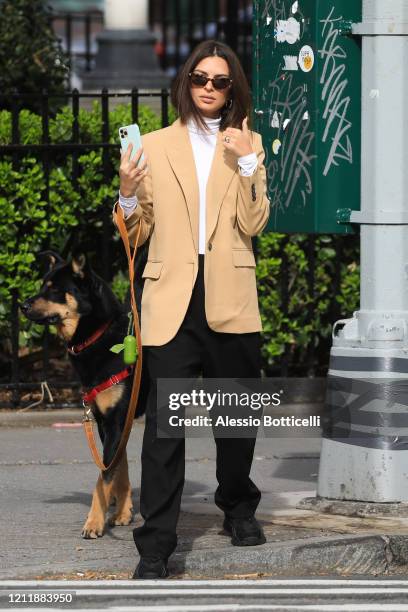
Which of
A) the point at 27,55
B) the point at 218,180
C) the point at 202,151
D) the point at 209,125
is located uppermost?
the point at 27,55

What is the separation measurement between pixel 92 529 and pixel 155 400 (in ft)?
3.05

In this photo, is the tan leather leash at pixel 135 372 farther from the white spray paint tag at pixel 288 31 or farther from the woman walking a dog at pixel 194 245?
the white spray paint tag at pixel 288 31

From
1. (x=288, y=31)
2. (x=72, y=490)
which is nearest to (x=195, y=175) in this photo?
(x=288, y=31)

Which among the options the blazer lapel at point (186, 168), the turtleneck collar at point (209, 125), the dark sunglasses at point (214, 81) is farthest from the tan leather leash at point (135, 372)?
the dark sunglasses at point (214, 81)

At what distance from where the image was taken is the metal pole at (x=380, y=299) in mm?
6914

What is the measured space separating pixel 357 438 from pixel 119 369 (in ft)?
3.64

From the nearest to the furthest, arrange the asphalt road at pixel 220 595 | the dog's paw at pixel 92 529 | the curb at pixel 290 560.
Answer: the asphalt road at pixel 220 595
the curb at pixel 290 560
the dog's paw at pixel 92 529

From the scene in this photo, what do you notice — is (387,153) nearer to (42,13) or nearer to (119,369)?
(119,369)

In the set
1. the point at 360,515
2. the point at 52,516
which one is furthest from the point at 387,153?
the point at 52,516

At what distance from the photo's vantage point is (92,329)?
703 cm

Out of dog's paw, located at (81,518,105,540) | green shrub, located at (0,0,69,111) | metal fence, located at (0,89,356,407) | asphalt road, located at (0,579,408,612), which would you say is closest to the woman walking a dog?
asphalt road, located at (0,579,408,612)

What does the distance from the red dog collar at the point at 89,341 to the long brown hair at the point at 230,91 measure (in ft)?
3.82

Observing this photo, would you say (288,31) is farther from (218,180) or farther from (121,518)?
(121,518)

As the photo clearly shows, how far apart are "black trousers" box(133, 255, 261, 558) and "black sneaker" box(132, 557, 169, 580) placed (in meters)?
0.03
